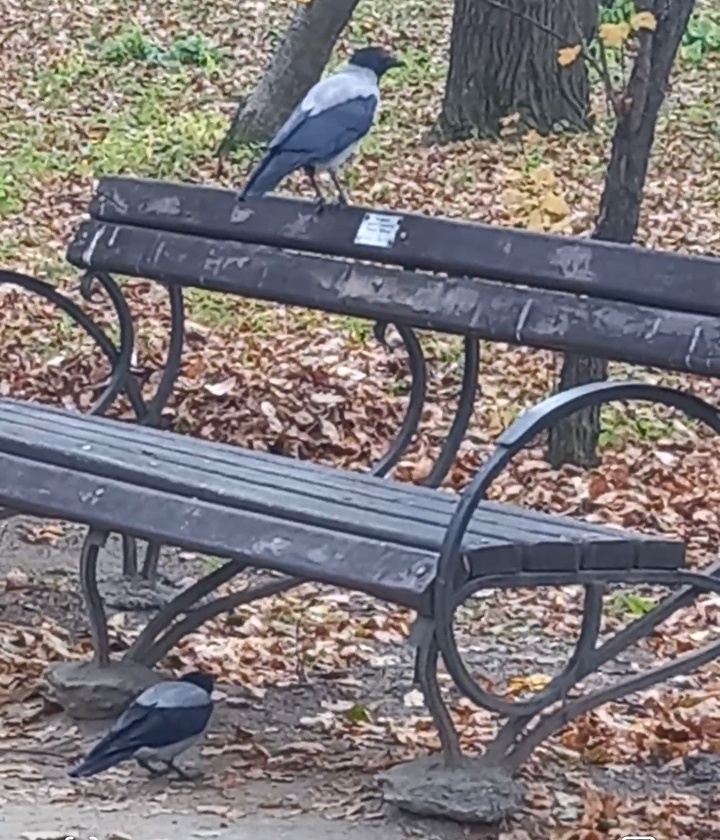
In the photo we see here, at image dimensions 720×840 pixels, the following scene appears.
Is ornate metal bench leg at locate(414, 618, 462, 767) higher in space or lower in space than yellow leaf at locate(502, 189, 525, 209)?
lower

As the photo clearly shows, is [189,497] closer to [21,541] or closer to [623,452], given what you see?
[21,541]

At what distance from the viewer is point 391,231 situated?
5.12 m

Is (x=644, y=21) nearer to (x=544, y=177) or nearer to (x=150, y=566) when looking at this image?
(x=150, y=566)

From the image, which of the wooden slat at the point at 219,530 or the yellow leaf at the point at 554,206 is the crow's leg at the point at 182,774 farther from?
the yellow leaf at the point at 554,206

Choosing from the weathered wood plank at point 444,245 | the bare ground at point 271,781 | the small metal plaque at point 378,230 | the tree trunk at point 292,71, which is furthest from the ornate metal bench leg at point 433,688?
the tree trunk at point 292,71

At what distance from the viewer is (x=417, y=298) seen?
5.02m

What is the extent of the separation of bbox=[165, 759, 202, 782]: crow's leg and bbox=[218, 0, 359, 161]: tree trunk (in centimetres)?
903

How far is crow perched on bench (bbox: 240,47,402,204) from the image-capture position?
17.5ft

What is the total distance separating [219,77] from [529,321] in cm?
1099

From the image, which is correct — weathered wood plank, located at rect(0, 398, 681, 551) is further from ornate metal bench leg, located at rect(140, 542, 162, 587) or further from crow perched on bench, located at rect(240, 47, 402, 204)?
crow perched on bench, located at rect(240, 47, 402, 204)

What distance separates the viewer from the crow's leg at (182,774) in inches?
165

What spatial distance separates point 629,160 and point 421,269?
180 centimetres

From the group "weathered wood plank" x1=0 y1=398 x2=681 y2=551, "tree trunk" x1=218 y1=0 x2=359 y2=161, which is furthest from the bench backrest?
"tree trunk" x1=218 y1=0 x2=359 y2=161

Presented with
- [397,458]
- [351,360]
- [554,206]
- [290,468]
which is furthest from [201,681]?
[554,206]
